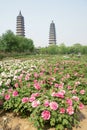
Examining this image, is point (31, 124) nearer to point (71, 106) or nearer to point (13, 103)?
point (13, 103)

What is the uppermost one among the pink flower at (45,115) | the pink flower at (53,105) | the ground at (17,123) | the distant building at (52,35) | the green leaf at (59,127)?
the distant building at (52,35)

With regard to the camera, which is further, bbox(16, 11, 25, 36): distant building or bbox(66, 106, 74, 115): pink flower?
bbox(16, 11, 25, 36): distant building

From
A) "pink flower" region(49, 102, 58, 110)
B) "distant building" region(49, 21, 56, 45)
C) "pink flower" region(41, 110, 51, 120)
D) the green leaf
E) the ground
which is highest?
"distant building" region(49, 21, 56, 45)

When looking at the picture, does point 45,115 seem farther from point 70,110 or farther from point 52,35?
point 52,35

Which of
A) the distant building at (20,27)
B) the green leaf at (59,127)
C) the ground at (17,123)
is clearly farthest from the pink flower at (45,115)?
the distant building at (20,27)

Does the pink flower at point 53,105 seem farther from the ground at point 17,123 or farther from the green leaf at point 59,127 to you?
the ground at point 17,123

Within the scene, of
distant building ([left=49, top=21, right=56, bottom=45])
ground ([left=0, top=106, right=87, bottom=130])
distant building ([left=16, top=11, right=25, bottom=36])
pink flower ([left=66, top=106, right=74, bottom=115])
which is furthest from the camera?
distant building ([left=49, top=21, right=56, bottom=45])

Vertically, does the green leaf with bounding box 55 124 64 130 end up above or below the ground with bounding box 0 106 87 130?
above

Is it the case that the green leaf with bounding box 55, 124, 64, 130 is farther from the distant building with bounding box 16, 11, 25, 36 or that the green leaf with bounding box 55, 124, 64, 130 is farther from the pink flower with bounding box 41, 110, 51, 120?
the distant building with bounding box 16, 11, 25, 36

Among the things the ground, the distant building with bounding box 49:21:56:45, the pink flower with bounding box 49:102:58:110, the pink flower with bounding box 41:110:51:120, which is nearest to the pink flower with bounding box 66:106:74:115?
the pink flower with bounding box 49:102:58:110

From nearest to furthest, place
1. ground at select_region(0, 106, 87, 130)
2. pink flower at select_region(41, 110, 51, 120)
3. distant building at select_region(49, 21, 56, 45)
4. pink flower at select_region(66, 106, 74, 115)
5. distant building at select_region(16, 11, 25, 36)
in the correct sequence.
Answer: pink flower at select_region(41, 110, 51, 120) < pink flower at select_region(66, 106, 74, 115) < ground at select_region(0, 106, 87, 130) < distant building at select_region(16, 11, 25, 36) < distant building at select_region(49, 21, 56, 45)

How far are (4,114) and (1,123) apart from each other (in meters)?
0.45

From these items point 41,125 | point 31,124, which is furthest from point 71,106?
point 31,124

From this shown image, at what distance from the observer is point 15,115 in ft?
13.1
